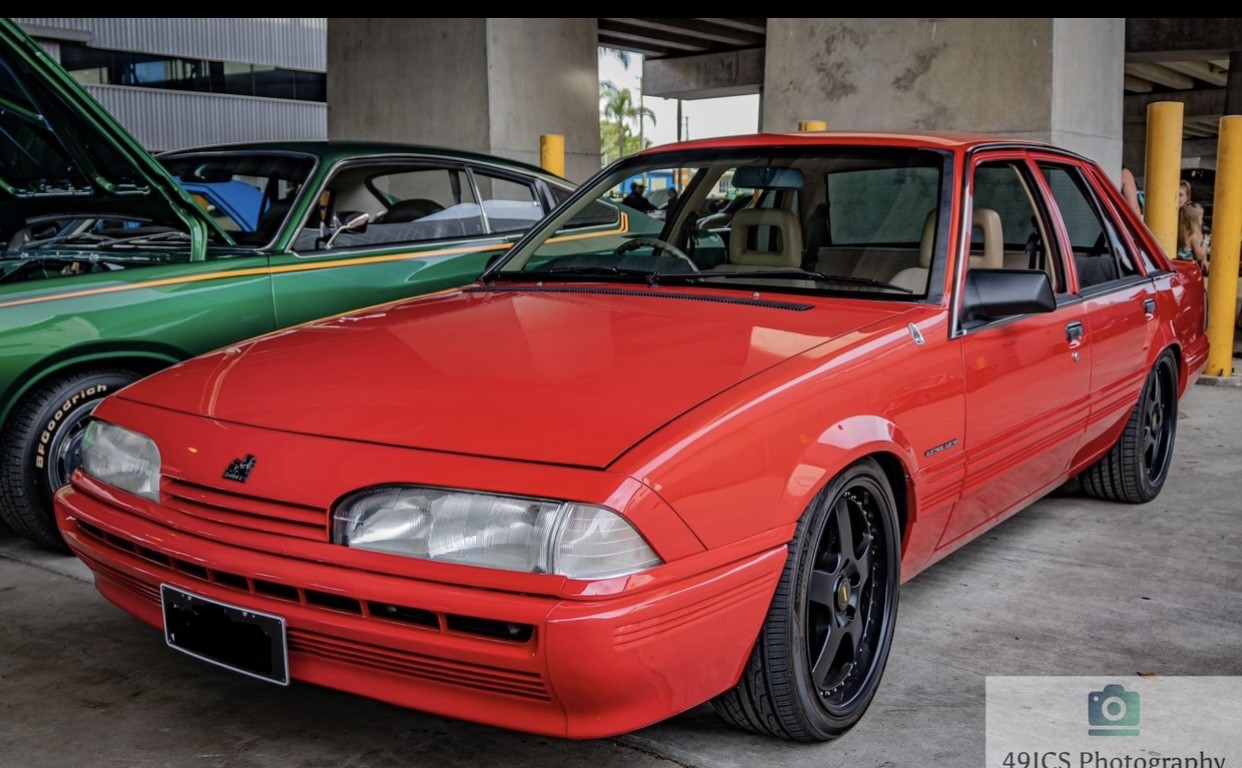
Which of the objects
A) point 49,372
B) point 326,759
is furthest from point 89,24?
point 326,759

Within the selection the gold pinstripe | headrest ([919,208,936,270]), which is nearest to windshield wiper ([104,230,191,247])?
the gold pinstripe

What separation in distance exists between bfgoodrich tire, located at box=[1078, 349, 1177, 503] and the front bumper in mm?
2667

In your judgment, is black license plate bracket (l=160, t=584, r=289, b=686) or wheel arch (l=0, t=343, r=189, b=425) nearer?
black license plate bracket (l=160, t=584, r=289, b=686)

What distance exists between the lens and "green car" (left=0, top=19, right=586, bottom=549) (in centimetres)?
391

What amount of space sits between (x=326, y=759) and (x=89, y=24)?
1250 inches

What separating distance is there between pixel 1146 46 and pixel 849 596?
2261 centimetres

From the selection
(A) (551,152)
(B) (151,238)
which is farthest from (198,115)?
(B) (151,238)

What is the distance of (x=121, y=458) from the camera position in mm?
2623

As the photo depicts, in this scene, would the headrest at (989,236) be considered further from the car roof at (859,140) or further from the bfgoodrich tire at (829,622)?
the bfgoodrich tire at (829,622)

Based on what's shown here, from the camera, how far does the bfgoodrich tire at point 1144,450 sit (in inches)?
177

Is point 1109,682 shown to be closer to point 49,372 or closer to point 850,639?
point 850,639

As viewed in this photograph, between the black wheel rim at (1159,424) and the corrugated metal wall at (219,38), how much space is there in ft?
95.8

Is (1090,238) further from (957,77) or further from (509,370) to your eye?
(957,77)

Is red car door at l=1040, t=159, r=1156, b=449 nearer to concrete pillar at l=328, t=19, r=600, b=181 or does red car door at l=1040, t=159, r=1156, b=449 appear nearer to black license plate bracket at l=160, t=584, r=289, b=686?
black license plate bracket at l=160, t=584, r=289, b=686
